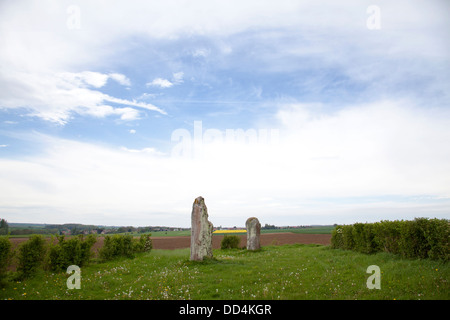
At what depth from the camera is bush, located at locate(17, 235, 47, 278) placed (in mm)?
15055

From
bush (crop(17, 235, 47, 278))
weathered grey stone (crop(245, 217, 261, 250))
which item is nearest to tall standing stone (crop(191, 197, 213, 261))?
bush (crop(17, 235, 47, 278))

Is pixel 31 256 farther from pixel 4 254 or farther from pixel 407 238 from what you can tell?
pixel 407 238

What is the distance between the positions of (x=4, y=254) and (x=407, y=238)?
21.7 meters

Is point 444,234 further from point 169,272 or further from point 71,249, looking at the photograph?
point 71,249

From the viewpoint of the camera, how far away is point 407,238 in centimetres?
1579

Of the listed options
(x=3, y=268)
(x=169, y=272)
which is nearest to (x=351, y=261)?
(x=169, y=272)

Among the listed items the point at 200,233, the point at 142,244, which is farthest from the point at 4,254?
the point at 142,244

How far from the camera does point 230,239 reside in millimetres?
34594

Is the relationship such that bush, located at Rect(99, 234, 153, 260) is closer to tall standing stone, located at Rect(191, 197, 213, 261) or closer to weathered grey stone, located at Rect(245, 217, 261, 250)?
tall standing stone, located at Rect(191, 197, 213, 261)

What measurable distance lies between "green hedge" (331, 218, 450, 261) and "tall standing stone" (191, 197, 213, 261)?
38.8 ft

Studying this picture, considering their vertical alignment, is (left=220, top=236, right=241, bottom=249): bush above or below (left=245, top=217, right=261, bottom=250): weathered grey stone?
below

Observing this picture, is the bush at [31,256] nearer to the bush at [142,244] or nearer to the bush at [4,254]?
the bush at [4,254]

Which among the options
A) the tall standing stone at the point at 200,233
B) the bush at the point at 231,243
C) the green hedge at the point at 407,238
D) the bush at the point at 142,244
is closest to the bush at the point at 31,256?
the bush at the point at 142,244
